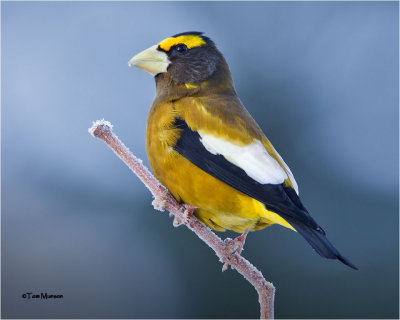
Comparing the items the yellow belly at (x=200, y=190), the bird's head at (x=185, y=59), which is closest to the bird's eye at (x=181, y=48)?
the bird's head at (x=185, y=59)

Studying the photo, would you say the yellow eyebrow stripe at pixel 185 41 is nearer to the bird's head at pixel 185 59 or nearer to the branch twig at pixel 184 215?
the bird's head at pixel 185 59

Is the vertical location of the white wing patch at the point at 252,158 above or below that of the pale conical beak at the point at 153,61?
below

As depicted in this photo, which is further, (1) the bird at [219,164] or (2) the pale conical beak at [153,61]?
(2) the pale conical beak at [153,61]

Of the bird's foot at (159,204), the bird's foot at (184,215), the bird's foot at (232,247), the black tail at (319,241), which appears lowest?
the bird's foot at (232,247)

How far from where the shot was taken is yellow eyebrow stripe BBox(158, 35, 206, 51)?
3.03m

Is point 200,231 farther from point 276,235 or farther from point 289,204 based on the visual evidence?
point 276,235

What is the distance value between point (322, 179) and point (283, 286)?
1.21 meters

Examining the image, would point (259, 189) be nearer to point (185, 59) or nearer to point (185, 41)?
point (185, 59)

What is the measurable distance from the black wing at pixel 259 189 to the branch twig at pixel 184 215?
0.24 meters

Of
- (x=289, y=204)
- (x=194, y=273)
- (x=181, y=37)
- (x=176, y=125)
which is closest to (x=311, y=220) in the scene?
(x=289, y=204)

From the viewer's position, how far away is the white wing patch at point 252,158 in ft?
7.54

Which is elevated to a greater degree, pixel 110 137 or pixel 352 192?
pixel 110 137

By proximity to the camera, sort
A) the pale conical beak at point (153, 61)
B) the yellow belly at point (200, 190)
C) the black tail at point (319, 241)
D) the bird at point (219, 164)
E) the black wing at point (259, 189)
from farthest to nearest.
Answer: the pale conical beak at point (153, 61) < the yellow belly at point (200, 190) < the bird at point (219, 164) < the black wing at point (259, 189) < the black tail at point (319, 241)

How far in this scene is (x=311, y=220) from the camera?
2127 mm
